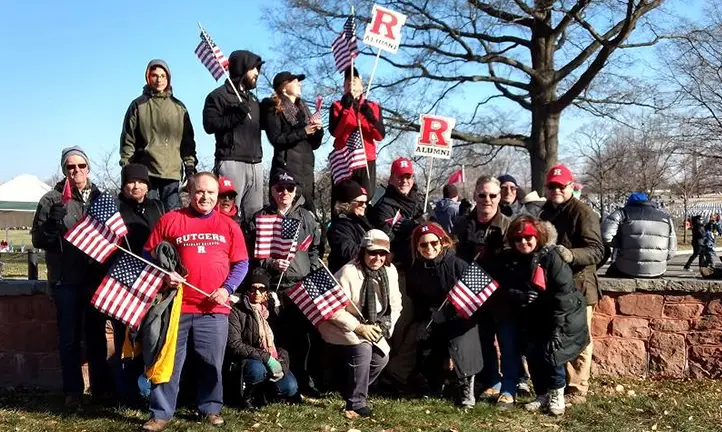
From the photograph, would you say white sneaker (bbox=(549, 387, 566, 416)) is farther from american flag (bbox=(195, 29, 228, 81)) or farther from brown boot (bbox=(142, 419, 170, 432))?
american flag (bbox=(195, 29, 228, 81))

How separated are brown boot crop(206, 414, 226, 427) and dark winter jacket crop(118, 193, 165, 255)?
4.81ft

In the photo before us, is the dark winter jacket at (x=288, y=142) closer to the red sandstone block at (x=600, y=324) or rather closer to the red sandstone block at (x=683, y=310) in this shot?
the red sandstone block at (x=600, y=324)

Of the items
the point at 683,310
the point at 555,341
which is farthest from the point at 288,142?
the point at 683,310

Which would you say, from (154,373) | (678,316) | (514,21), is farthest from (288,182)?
(514,21)

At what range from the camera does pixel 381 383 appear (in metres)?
6.74

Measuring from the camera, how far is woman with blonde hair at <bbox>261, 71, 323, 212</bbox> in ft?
23.9

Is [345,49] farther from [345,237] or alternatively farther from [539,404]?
[539,404]

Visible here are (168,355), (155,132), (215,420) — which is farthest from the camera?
(155,132)

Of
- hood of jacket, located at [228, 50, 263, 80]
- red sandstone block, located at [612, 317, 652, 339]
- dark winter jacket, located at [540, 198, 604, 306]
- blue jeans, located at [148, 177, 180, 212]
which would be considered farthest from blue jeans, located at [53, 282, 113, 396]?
red sandstone block, located at [612, 317, 652, 339]

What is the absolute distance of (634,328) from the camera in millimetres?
7480

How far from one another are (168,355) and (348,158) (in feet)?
10.3

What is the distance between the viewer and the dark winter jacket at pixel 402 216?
261 inches

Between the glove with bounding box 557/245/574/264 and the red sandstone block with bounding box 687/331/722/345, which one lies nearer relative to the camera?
the glove with bounding box 557/245/574/264

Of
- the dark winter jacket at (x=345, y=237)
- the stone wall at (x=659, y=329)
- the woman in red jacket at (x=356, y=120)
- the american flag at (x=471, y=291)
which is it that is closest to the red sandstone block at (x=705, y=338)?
the stone wall at (x=659, y=329)
